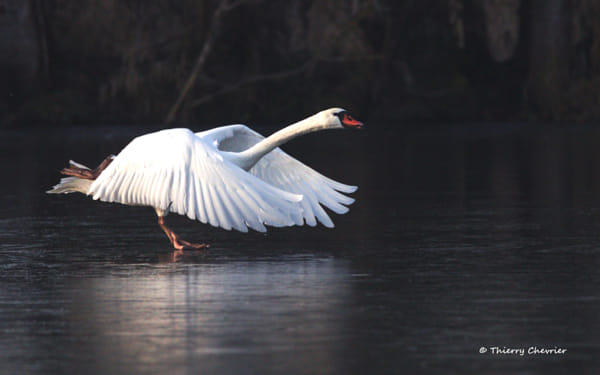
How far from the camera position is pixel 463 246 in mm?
11367

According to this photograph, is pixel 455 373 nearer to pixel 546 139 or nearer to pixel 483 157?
pixel 483 157

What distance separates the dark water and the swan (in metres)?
0.38

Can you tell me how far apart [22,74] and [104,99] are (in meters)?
2.42

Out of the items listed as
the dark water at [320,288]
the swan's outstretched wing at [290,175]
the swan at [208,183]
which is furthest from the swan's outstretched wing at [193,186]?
the swan's outstretched wing at [290,175]

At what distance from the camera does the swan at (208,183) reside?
10.2 meters

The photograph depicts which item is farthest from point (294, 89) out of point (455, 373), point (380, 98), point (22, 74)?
point (455, 373)

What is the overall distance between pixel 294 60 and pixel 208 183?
28086 millimetres

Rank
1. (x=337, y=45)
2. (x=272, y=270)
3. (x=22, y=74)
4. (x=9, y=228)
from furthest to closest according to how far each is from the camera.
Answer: (x=22, y=74) → (x=337, y=45) → (x=9, y=228) → (x=272, y=270)

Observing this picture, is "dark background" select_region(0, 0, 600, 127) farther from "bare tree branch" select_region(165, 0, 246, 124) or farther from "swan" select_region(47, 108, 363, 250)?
"swan" select_region(47, 108, 363, 250)

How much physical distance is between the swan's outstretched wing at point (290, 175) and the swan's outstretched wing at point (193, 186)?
2.41 feet

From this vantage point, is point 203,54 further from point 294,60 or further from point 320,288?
point 320,288

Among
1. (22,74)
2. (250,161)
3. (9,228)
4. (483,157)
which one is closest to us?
(250,161)

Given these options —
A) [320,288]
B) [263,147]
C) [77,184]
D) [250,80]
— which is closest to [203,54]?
[250,80]

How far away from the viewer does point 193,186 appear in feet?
34.3
